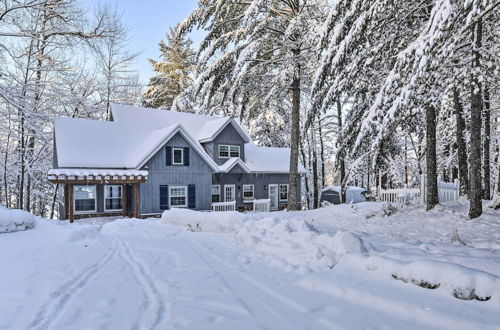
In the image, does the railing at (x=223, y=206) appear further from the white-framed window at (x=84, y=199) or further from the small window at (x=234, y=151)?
the white-framed window at (x=84, y=199)

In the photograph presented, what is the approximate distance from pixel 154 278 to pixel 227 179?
1739 centimetres

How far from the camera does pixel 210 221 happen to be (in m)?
9.55

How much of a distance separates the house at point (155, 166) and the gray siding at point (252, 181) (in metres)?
0.07

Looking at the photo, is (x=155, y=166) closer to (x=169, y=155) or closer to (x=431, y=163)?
(x=169, y=155)

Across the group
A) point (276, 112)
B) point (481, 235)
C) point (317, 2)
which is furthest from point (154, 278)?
point (276, 112)

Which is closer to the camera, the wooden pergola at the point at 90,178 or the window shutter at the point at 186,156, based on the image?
the wooden pergola at the point at 90,178

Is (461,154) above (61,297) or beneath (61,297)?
above

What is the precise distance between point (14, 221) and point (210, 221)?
7899 mm

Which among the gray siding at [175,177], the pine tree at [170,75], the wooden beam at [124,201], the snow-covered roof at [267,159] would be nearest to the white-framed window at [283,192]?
the snow-covered roof at [267,159]

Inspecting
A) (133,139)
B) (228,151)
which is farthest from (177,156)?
(228,151)

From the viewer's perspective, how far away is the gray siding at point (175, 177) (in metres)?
18.4

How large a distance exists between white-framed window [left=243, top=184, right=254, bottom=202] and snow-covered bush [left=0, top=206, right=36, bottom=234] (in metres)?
13.7

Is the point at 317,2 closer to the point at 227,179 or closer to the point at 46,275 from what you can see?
the point at 227,179

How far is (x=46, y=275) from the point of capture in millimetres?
5246
